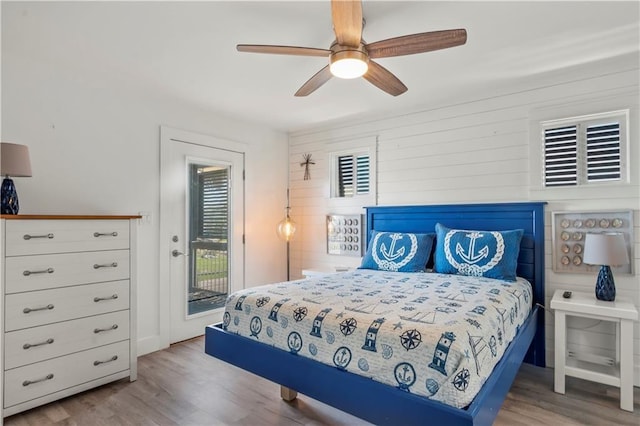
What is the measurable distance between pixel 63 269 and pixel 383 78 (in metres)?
2.51

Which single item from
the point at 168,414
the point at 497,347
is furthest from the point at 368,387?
the point at 168,414

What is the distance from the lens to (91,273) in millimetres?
2576

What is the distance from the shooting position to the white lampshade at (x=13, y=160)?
231 cm

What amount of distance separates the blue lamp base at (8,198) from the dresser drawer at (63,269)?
0.37 meters

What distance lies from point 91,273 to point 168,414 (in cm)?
113

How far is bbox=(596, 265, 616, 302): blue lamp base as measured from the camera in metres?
2.53

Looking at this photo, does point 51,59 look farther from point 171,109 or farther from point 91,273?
point 91,273

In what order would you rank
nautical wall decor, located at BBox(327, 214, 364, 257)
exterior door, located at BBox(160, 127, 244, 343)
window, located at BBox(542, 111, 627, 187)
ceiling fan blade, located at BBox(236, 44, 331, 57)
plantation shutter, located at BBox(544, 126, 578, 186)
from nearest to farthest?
ceiling fan blade, located at BBox(236, 44, 331, 57) → window, located at BBox(542, 111, 627, 187) → plantation shutter, located at BBox(544, 126, 578, 186) → exterior door, located at BBox(160, 127, 244, 343) → nautical wall decor, located at BBox(327, 214, 364, 257)

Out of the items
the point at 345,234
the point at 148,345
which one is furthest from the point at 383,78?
the point at 148,345

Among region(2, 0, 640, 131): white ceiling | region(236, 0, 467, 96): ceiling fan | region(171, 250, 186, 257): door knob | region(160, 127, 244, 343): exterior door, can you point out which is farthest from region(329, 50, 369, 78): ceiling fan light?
region(171, 250, 186, 257): door knob

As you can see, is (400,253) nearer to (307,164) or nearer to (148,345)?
(307,164)

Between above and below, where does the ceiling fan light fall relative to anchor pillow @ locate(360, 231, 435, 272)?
above

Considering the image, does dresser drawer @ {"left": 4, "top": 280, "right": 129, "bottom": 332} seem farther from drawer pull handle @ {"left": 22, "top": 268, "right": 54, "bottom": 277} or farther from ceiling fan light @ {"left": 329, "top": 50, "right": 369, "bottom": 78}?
ceiling fan light @ {"left": 329, "top": 50, "right": 369, "bottom": 78}

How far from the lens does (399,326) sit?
1.64 meters
